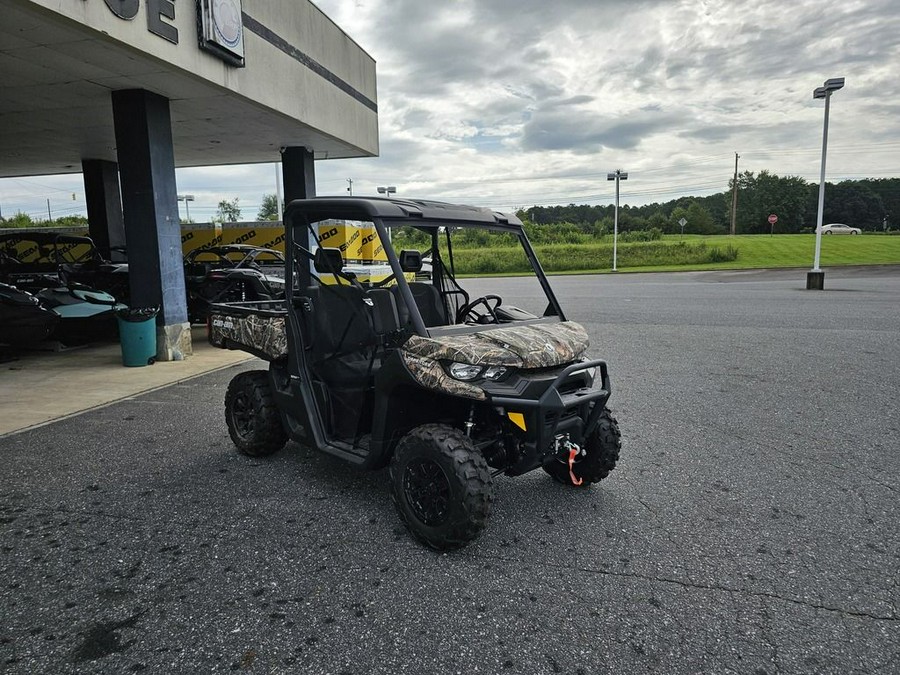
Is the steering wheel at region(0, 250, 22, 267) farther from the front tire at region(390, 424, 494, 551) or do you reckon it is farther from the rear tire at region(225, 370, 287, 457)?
the front tire at region(390, 424, 494, 551)

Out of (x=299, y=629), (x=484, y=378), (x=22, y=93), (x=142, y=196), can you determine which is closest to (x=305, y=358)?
(x=484, y=378)

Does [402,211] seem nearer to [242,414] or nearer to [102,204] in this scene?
[242,414]

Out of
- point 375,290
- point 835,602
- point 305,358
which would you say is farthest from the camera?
point 305,358

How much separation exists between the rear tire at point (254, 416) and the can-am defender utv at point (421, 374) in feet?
0.04

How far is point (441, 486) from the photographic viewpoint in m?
3.04

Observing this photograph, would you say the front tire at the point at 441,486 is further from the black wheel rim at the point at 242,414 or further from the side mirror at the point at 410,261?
the black wheel rim at the point at 242,414

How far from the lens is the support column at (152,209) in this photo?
325 inches

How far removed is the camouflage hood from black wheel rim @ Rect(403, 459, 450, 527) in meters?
0.58

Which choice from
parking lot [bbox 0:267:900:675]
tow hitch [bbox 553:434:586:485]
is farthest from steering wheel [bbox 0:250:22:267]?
tow hitch [bbox 553:434:586:485]

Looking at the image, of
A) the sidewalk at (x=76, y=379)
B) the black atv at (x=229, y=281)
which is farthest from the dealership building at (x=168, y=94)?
the black atv at (x=229, y=281)

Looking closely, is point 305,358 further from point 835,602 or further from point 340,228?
point 340,228

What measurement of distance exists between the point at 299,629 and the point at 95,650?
80cm

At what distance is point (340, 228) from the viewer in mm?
13000

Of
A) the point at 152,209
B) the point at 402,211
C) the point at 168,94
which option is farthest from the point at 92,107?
the point at 402,211
